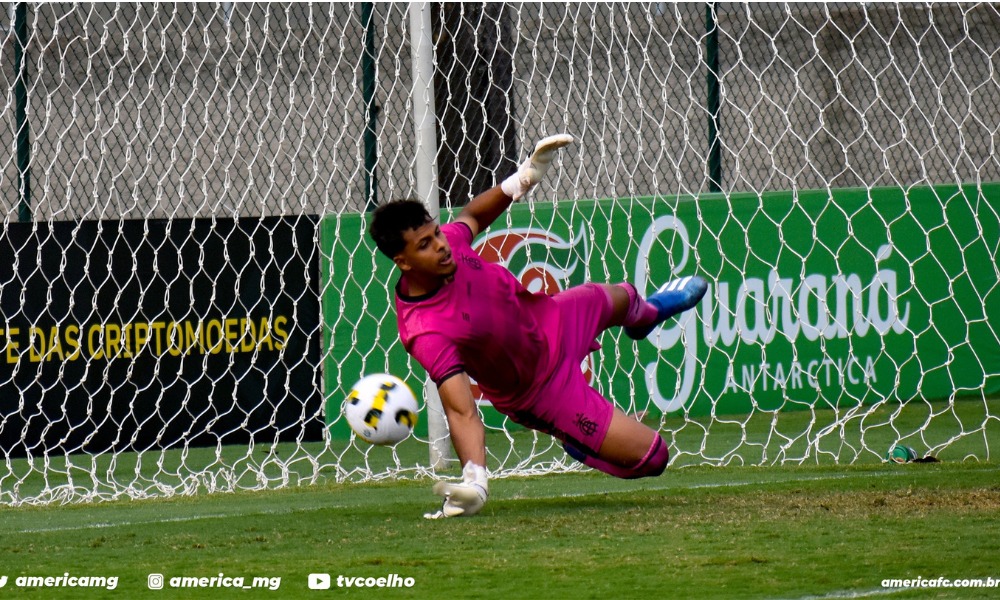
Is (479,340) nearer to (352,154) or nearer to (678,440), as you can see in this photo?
(678,440)

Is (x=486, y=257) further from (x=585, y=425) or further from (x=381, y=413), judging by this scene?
(x=381, y=413)

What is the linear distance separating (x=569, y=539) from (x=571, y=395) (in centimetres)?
108

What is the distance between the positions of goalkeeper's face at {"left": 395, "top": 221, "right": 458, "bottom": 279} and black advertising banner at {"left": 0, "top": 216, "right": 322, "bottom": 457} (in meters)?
3.14

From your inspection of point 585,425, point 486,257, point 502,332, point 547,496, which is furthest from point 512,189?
point 486,257

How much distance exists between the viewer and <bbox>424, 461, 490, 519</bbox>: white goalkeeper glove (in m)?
5.18

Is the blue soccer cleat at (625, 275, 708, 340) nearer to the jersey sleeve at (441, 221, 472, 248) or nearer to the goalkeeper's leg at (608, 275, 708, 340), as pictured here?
the goalkeeper's leg at (608, 275, 708, 340)

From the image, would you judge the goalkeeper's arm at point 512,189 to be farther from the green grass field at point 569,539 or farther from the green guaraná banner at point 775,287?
the green guaraná banner at point 775,287

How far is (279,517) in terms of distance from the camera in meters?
5.98

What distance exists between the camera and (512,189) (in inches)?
242

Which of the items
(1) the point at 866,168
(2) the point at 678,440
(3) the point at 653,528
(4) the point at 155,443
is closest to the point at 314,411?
(4) the point at 155,443

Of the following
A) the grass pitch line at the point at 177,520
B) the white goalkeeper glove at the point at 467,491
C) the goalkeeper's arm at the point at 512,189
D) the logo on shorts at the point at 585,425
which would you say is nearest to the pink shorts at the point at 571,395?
the logo on shorts at the point at 585,425

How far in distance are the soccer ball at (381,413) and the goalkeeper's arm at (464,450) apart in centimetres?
26

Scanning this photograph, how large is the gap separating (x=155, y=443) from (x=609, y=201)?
129 inches

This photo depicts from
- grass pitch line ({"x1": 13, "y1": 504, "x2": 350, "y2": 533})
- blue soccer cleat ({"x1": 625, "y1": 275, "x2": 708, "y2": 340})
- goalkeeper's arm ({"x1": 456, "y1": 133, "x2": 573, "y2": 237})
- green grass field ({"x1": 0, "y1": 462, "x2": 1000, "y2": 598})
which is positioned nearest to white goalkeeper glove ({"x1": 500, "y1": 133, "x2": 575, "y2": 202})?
goalkeeper's arm ({"x1": 456, "y1": 133, "x2": 573, "y2": 237})
